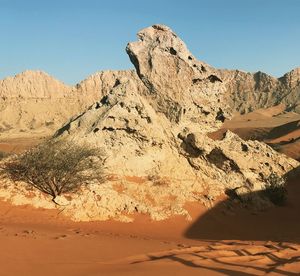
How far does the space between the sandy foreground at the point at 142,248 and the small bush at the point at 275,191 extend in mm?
1905

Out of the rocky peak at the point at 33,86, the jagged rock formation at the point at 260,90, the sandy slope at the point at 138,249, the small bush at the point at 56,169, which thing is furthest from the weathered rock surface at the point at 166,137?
the jagged rock formation at the point at 260,90

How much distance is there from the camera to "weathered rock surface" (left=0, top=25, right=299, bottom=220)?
14141mm

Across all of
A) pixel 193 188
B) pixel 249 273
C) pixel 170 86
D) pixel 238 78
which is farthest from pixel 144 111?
pixel 238 78

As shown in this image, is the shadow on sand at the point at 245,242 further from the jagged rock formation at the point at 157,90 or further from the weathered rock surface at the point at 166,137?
the jagged rock formation at the point at 157,90

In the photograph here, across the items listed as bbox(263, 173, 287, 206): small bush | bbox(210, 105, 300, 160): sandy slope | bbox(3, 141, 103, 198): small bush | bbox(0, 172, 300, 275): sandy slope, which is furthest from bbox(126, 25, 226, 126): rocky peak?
bbox(210, 105, 300, 160): sandy slope

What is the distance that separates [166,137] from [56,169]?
4025mm

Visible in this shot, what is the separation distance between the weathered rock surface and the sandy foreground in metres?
1.08

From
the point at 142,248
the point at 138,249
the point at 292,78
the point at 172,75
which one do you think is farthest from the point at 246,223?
the point at 292,78

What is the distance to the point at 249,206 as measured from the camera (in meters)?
14.7

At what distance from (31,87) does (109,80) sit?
61.0ft

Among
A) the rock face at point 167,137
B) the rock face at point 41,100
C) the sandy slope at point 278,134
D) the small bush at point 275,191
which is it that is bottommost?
the small bush at point 275,191

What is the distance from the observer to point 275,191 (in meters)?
15.3

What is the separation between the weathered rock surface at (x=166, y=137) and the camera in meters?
14.1

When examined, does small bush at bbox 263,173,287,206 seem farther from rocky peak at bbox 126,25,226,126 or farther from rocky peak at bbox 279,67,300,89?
rocky peak at bbox 279,67,300,89
